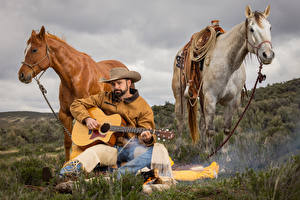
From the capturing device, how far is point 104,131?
427 cm

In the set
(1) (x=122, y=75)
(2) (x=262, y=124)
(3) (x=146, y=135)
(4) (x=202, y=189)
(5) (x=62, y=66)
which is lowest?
(4) (x=202, y=189)

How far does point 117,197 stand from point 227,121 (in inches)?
159

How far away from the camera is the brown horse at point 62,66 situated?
5344 mm

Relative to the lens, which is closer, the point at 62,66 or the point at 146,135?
the point at 146,135

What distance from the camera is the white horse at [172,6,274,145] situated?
4.81 m

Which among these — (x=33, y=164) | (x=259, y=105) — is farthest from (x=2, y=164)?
(x=259, y=105)

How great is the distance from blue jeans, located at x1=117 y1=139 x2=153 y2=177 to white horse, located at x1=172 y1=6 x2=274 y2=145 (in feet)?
6.67

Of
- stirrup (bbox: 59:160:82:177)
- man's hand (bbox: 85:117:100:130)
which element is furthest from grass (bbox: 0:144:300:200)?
man's hand (bbox: 85:117:100:130)

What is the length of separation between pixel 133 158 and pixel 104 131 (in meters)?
0.63

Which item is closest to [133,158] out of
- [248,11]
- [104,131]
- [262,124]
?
[104,131]

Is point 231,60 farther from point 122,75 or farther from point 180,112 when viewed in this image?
point 122,75

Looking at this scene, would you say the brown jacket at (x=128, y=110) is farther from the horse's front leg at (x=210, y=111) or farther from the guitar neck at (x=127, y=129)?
the horse's front leg at (x=210, y=111)

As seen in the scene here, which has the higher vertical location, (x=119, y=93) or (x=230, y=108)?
(x=119, y=93)

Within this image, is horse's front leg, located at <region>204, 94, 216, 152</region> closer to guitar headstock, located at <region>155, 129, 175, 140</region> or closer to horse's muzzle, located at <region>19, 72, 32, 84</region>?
guitar headstock, located at <region>155, 129, 175, 140</region>
